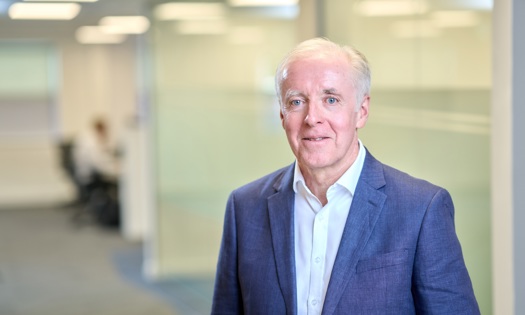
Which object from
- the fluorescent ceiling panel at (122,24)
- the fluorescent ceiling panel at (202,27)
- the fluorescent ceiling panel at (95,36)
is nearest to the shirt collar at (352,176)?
the fluorescent ceiling panel at (202,27)

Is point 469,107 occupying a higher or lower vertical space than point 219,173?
higher

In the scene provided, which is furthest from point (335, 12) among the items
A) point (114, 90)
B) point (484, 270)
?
point (114, 90)

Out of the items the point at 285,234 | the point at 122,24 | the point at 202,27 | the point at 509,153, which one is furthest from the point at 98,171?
the point at 285,234

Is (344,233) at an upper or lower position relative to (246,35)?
lower

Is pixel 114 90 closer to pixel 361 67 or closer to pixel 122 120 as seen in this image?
pixel 122 120

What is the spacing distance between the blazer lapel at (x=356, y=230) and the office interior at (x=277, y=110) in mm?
1318

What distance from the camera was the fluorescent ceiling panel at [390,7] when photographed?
4297 millimetres

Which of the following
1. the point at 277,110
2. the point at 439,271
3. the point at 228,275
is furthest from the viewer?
the point at 277,110

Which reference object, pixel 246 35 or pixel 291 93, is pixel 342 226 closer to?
pixel 291 93

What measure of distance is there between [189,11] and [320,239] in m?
5.65

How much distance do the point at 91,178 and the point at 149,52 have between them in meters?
5.14

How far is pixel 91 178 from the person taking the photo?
44.1 ft

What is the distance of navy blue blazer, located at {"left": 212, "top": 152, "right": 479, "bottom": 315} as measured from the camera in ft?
7.04

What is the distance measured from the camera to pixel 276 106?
6.25 metres
